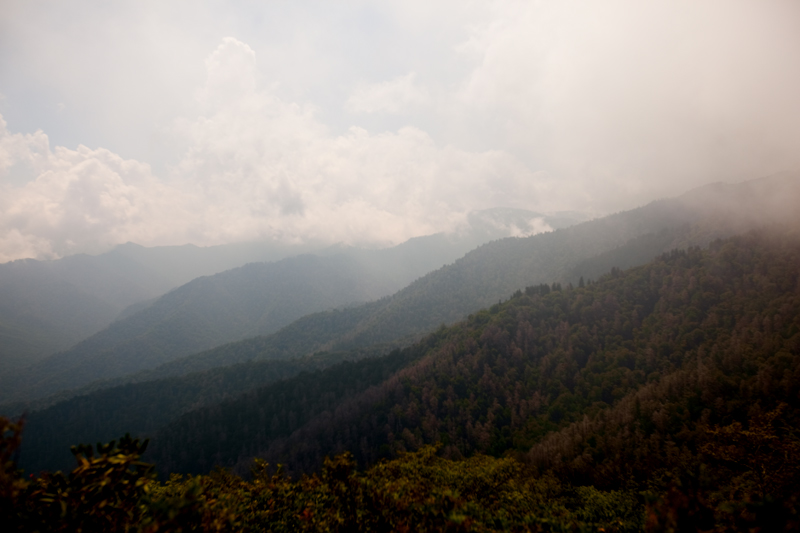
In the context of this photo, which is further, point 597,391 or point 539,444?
point 597,391

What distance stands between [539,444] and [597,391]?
53713mm

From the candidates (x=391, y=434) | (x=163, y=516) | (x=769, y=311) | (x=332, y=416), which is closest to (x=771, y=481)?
(x=163, y=516)

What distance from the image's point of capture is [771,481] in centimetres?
3228

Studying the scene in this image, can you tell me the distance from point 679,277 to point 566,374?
314ft

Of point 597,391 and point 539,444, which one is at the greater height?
point 539,444

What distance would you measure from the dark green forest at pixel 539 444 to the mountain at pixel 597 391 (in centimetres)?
78

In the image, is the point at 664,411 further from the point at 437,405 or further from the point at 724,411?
the point at 437,405

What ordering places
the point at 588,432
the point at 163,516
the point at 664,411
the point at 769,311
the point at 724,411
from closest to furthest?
the point at 163,516 → the point at 724,411 → the point at 664,411 → the point at 588,432 → the point at 769,311

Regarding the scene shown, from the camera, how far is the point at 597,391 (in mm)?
148000

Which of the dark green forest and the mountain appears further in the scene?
the mountain

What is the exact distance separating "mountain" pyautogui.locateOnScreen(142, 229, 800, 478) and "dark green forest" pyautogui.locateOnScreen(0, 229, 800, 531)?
78 cm

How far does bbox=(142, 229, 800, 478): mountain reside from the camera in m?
92.4

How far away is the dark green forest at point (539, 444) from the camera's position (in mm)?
11094

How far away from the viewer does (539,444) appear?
113m
